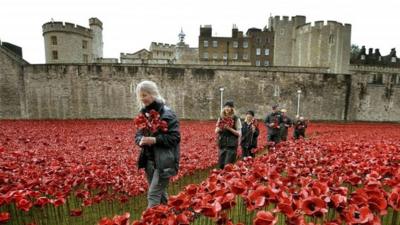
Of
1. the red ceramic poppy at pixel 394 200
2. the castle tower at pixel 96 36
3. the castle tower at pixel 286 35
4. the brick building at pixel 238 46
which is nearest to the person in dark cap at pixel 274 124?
the red ceramic poppy at pixel 394 200

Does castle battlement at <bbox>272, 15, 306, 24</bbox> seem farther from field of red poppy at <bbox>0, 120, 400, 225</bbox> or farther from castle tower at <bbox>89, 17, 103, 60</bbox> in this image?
field of red poppy at <bbox>0, 120, 400, 225</bbox>

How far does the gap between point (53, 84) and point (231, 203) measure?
32681 mm

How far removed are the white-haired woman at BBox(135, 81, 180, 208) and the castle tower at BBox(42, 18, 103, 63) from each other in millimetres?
45098

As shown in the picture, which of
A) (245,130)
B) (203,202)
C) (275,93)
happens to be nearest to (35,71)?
(275,93)

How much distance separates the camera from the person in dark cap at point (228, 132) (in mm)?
6402

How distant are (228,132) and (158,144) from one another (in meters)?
3.09

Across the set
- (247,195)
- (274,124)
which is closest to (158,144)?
(247,195)

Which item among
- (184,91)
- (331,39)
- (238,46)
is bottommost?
(184,91)

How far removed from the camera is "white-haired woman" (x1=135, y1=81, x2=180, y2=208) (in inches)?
144

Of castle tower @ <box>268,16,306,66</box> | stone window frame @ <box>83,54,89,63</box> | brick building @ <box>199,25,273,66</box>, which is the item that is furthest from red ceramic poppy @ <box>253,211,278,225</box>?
brick building @ <box>199,25,273,66</box>

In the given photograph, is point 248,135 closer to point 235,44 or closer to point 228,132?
point 228,132

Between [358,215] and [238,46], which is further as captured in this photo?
[238,46]

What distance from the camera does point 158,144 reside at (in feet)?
12.1

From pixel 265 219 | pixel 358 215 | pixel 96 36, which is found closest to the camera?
pixel 265 219
